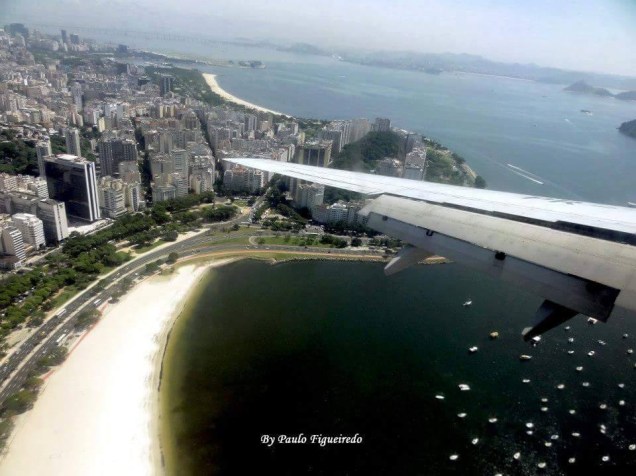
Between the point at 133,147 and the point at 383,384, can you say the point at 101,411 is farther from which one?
the point at 133,147

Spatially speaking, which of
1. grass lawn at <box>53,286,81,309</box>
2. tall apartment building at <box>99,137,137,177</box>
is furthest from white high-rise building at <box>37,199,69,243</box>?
tall apartment building at <box>99,137,137,177</box>

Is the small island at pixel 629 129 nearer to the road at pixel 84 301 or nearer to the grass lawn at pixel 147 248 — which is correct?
the road at pixel 84 301

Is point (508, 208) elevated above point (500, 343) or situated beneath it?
elevated above

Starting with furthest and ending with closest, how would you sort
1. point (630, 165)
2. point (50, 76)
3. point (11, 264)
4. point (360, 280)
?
point (50, 76)
point (630, 165)
point (360, 280)
point (11, 264)

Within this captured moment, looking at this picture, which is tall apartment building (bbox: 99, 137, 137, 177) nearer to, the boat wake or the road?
the road

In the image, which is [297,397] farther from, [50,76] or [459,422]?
[50,76]

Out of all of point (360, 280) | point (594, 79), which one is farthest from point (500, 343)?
point (594, 79)
